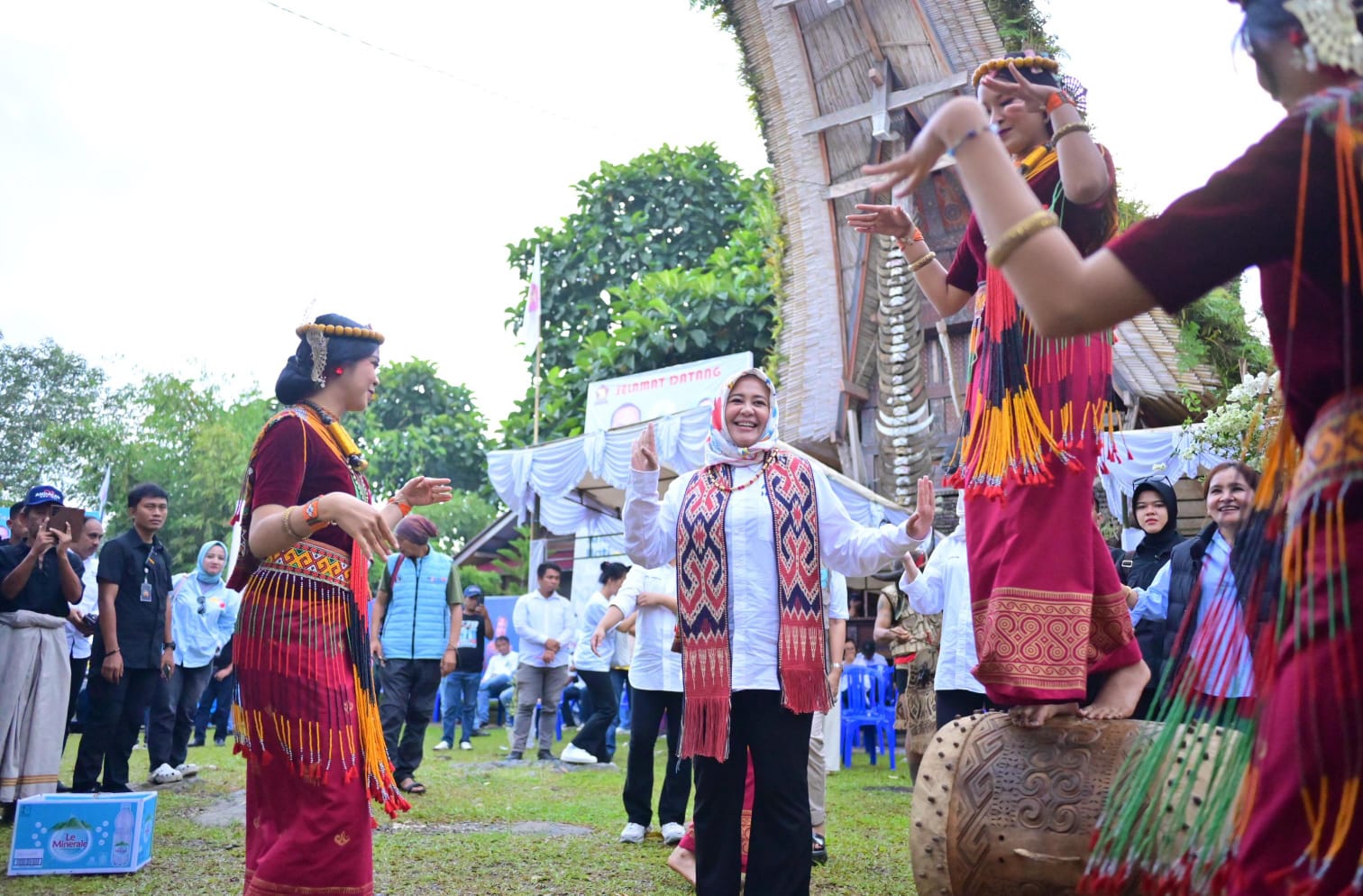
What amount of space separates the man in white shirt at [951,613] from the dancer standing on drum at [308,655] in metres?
3.12

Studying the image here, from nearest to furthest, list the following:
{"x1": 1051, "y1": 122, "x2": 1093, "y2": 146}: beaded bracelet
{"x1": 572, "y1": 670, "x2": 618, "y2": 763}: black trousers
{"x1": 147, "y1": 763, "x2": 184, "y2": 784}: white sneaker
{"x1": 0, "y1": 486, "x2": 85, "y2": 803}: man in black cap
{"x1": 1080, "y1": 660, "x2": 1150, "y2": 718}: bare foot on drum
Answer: {"x1": 1051, "y1": 122, "x2": 1093, "y2": 146}: beaded bracelet, {"x1": 1080, "y1": 660, "x2": 1150, "y2": 718}: bare foot on drum, {"x1": 0, "y1": 486, "x2": 85, "y2": 803}: man in black cap, {"x1": 147, "y1": 763, "x2": 184, "y2": 784}: white sneaker, {"x1": 572, "y1": 670, "x2": 618, "y2": 763}: black trousers

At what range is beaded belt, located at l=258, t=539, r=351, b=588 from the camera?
343 cm

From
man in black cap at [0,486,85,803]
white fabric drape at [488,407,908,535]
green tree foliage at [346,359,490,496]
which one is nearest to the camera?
man in black cap at [0,486,85,803]

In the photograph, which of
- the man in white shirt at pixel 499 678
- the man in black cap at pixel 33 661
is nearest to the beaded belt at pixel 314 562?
the man in black cap at pixel 33 661

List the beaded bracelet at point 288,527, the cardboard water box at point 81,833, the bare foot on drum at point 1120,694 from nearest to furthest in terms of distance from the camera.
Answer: the bare foot on drum at point 1120,694 < the beaded bracelet at point 288,527 < the cardboard water box at point 81,833

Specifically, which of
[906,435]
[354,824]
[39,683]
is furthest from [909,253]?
[906,435]

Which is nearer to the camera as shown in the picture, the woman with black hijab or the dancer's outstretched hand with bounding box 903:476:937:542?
the dancer's outstretched hand with bounding box 903:476:937:542

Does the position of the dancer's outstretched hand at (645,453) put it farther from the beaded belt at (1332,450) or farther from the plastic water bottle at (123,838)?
the plastic water bottle at (123,838)

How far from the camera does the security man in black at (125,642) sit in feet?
23.7

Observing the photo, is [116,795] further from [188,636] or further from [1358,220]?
[1358,220]

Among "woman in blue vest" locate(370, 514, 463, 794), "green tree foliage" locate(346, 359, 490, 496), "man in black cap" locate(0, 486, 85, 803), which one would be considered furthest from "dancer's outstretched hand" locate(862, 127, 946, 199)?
"green tree foliage" locate(346, 359, 490, 496)

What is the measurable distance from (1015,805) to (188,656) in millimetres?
8516

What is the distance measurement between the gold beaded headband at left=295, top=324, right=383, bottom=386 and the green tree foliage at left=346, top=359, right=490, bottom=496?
2947cm

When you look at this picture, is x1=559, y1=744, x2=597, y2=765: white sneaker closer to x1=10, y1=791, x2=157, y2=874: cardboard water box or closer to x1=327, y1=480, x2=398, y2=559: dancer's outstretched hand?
x1=10, y1=791, x2=157, y2=874: cardboard water box
